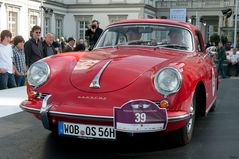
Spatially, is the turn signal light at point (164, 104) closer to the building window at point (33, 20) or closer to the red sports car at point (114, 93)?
the red sports car at point (114, 93)

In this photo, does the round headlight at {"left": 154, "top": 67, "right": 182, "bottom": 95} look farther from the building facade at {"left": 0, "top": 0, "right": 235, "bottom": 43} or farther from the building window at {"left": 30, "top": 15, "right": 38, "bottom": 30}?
the building window at {"left": 30, "top": 15, "right": 38, "bottom": 30}

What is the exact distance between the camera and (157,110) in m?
3.69

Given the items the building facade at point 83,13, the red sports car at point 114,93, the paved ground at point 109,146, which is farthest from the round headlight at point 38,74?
the building facade at point 83,13

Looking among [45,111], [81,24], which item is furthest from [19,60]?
[81,24]

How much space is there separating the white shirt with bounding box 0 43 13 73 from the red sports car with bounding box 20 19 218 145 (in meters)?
3.77

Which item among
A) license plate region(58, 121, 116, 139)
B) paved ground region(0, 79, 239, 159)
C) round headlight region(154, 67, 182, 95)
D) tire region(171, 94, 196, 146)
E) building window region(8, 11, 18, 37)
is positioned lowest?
paved ground region(0, 79, 239, 159)

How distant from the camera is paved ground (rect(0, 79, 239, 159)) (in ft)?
13.2

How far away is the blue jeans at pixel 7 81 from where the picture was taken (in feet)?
26.5

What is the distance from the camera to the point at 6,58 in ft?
26.7

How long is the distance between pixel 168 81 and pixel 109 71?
646mm

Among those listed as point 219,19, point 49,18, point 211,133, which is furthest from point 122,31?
point 219,19

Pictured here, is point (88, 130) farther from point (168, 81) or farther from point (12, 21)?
point (12, 21)

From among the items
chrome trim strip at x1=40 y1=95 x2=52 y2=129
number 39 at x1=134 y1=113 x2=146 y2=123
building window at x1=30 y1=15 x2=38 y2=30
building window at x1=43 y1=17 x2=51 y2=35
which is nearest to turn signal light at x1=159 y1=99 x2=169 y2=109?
number 39 at x1=134 y1=113 x2=146 y2=123

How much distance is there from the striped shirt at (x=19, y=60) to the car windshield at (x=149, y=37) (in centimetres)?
352
